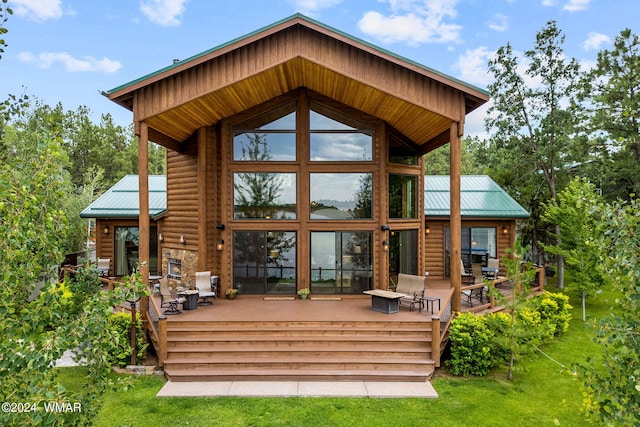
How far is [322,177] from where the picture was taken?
37.1 feet

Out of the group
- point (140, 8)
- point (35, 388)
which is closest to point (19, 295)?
point (35, 388)

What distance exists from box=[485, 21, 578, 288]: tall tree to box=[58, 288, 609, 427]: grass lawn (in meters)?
11.2

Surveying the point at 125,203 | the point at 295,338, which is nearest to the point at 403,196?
the point at 295,338

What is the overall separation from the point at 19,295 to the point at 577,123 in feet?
66.0

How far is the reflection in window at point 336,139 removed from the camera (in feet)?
37.1

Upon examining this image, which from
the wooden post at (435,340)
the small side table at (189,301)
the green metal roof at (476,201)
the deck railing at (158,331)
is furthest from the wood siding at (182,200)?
the green metal roof at (476,201)

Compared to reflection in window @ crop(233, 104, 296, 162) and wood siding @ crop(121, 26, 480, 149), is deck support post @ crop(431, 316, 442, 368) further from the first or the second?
reflection in window @ crop(233, 104, 296, 162)

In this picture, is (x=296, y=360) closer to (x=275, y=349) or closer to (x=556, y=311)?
→ (x=275, y=349)

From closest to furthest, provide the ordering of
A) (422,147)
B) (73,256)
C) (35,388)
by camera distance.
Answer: (35,388)
(422,147)
(73,256)

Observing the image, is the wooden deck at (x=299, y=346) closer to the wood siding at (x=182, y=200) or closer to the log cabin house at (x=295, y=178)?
the log cabin house at (x=295, y=178)

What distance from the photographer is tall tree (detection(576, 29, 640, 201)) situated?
1547 cm

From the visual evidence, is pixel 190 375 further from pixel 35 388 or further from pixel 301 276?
pixel 35 388

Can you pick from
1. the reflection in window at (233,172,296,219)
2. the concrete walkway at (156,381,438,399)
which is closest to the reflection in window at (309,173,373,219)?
the reflection in window at (233,172,296,219)

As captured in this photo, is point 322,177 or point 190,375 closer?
point 190,375
